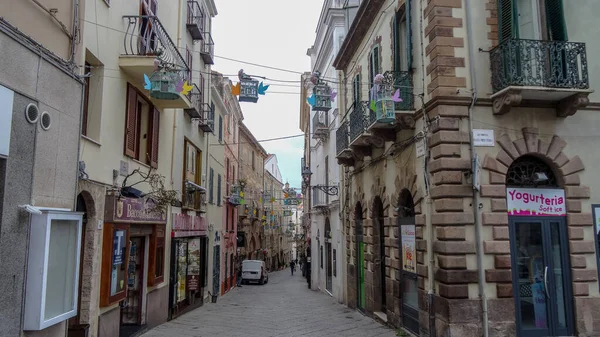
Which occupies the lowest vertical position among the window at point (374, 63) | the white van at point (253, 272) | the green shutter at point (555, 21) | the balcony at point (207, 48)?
the white van at point (253, 272)

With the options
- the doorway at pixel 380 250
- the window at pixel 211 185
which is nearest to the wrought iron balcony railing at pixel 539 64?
the doorway at pixel 380 250

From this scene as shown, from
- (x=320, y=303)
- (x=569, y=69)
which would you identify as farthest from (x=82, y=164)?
(x=320, y=303)

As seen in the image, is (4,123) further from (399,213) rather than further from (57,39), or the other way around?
(399,213)

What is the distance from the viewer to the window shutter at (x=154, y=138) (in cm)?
1204

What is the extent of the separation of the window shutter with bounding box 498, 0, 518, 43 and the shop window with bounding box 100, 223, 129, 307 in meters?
8.29

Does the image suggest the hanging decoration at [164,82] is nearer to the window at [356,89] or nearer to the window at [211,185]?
the window at [356,89]

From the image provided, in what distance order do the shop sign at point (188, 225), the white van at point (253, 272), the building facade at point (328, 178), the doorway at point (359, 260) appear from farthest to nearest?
the white van at point (253, 272) → the building facade at point (328, 178) → the doorway at point (359, 260) → the shop sign at point (188, 225)

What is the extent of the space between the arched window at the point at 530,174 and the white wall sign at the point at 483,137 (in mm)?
757

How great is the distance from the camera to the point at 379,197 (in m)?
13.4

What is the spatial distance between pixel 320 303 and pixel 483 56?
12262mm

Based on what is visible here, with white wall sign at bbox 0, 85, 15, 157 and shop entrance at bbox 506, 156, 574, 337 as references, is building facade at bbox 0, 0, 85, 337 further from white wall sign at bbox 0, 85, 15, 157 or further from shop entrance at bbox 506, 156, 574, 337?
shop entrance at bbox 506, 156, 574, 337

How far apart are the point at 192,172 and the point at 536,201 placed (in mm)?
11631

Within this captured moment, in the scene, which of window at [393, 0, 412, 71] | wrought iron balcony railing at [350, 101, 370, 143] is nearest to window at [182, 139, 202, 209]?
wrought iron balcony railing at [350, 101, 370, 143]

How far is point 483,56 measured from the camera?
30.3 feet
